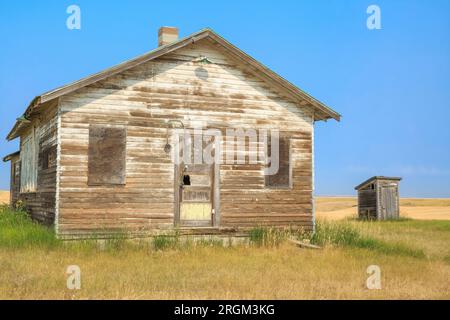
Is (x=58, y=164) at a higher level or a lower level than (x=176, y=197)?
higher

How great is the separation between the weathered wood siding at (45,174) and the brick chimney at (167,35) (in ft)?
13.2

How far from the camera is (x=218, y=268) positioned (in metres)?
11.7

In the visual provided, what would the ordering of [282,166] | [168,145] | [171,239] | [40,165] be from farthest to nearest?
[40,165], [282,166], [168,145], [171,239]

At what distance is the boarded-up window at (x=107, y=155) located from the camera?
48.0 feet

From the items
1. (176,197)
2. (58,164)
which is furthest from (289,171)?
(58,164)

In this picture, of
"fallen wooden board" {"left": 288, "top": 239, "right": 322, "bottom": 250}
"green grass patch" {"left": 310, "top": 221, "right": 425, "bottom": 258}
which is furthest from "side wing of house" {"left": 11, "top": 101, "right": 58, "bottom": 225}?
"green grass patch" {"left": 310, "top": 221, "right": 425, "bottom": 258}

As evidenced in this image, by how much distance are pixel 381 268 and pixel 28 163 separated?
14.0 meters

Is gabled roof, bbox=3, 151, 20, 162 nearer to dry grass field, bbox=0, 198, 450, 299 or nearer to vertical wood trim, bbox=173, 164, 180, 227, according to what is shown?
dry grass field, bbox=0, 198, 450, 299

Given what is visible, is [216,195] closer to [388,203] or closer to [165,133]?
[165,133]

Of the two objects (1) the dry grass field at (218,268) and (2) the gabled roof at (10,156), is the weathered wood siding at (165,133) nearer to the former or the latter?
(1) the dry grass field at (218,268)

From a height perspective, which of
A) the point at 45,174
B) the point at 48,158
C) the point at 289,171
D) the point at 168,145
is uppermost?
the point at 168,145

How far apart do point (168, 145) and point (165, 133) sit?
356 mm
